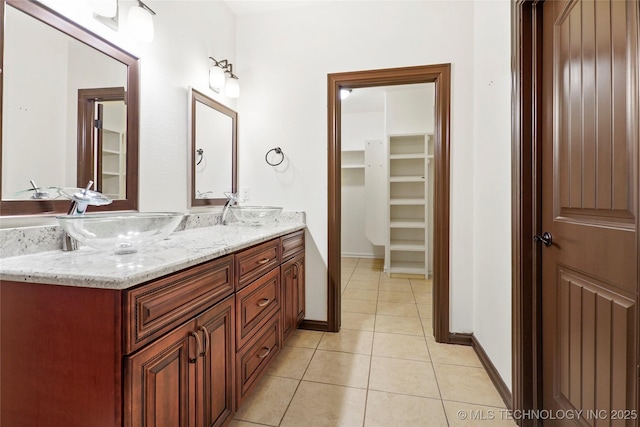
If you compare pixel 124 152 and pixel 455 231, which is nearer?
pixel 124 152

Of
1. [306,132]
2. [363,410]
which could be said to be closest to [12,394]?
[363,410]

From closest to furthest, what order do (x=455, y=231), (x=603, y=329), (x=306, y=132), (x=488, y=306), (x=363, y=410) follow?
(x=603, y=329)
(x=363, y=410)
(x=488, y=306)
(x=455, y=231)
(x=306, y=132)

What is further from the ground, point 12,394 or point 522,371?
point 12,394

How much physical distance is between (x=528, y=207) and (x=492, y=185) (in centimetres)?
44

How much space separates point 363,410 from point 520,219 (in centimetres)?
123

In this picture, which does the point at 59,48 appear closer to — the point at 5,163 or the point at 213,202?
the point at 5,163

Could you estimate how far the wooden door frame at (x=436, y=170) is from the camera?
216 cm

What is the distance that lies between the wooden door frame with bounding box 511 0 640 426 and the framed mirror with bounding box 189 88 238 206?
1932 mm

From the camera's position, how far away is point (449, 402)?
5.05 ft

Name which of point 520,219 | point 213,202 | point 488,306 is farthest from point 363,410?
point 213,202

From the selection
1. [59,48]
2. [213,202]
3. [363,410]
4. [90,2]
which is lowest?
[363,410]

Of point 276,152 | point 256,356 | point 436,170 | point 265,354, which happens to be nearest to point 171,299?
point 256,356

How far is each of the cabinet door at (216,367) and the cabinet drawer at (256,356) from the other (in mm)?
69

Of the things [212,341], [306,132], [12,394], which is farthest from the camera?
[306,132]
